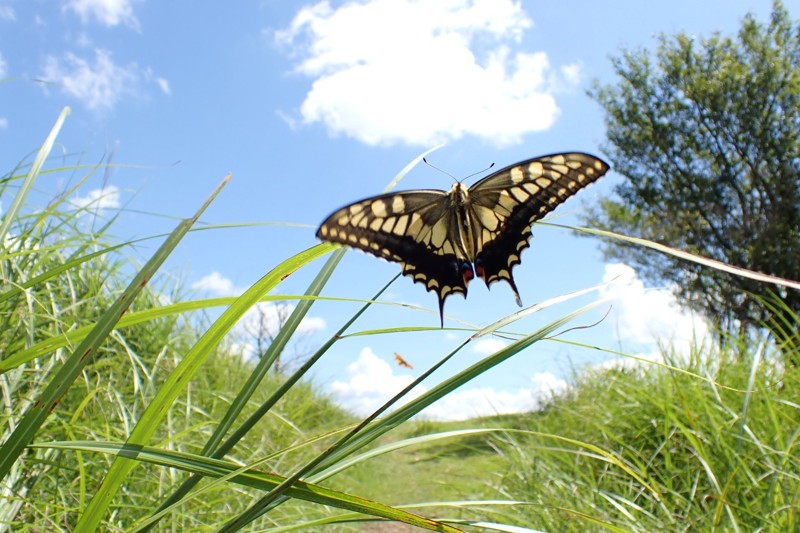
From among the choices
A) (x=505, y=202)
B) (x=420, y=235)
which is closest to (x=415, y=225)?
(x=420, y=235)

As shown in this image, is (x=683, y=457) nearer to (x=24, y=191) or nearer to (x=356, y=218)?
(x=356, y=218)

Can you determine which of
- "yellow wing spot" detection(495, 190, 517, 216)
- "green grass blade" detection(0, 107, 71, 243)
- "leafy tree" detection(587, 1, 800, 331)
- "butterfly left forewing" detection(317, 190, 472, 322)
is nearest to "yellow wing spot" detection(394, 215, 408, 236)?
"butterfly left forewing" detection(317, 190, 472, 322)

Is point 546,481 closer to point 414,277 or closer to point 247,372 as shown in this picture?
point 414,277

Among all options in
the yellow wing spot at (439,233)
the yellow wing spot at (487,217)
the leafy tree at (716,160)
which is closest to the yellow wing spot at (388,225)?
the yellow wing spot at (439,233)

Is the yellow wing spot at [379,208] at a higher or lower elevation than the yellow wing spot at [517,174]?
lower

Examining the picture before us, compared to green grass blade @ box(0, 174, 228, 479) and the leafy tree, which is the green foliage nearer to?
green grass blade @ box(0, 174, 228, 479)

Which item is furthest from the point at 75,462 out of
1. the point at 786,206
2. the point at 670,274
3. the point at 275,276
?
the point at 786,206

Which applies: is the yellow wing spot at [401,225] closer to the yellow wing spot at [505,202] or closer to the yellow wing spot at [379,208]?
the yellow wing spot at [379,208]
